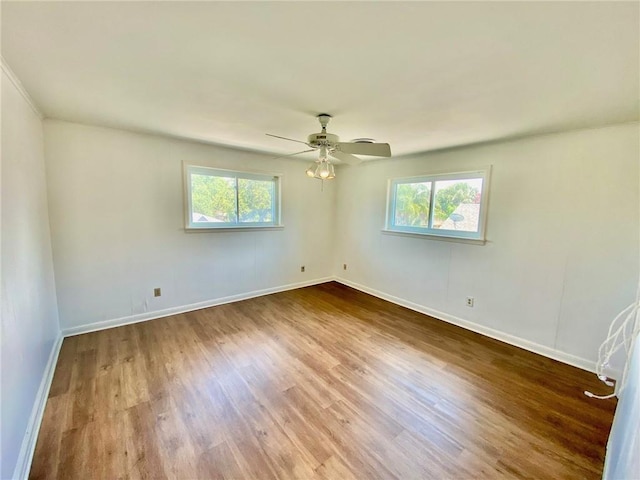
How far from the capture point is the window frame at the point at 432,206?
3.15m

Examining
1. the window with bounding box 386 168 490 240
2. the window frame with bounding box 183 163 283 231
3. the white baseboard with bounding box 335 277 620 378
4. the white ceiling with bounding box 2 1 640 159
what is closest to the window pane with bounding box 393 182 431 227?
the window with bounding box 386 168 490 240

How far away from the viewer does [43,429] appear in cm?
172

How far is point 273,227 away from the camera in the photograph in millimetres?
4336

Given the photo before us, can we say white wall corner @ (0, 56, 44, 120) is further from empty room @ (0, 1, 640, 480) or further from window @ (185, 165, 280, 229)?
window @ (185, 165, 280, 229)

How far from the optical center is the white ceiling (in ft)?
3.71

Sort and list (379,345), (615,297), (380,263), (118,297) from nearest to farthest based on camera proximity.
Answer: (615,297) → (379,345) → (118,297) → (380,263)

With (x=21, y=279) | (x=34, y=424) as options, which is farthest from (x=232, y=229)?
(x=34, y=424)

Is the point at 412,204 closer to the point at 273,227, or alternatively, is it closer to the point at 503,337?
the point at 503,337

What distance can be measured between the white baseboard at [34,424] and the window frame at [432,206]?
159 inches

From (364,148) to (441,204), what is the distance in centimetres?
186

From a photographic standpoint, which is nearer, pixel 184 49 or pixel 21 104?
pixel 184 49

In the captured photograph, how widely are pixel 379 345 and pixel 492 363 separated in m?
1.07

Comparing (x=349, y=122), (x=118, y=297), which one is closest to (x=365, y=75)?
(x=349, y=122)

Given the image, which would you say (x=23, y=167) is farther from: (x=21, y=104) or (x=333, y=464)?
(x=333, y=464)
